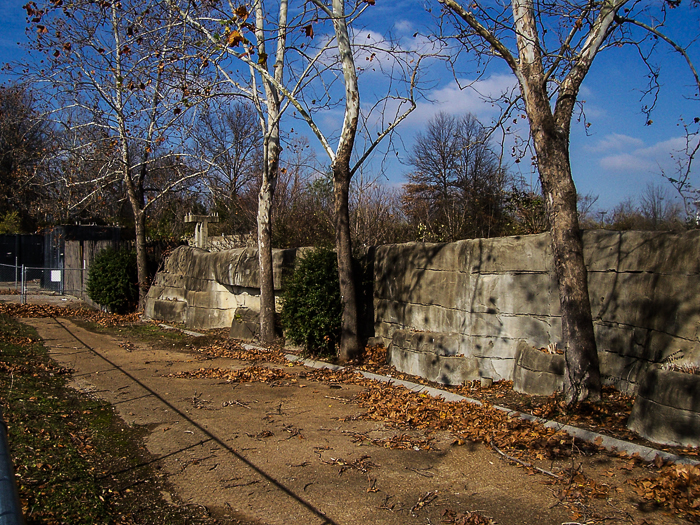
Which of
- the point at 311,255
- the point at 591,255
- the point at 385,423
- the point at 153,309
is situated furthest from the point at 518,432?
the point at 153,309

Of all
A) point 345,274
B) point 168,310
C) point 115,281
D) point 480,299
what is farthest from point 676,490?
point 115,281

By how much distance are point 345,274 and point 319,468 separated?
537cm

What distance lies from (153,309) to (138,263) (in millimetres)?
1602

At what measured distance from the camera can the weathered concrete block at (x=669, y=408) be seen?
Answer: 203 inches

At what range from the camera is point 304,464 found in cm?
555

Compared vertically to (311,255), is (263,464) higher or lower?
lower

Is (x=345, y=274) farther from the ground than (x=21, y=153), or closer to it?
closer to it

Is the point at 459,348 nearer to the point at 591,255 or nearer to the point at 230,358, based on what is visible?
the point at 591,255

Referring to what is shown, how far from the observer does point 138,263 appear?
1831 cm

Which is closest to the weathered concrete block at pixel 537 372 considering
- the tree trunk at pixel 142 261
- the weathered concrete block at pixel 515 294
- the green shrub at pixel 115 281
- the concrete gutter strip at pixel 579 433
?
the weathered concrete block at pixel 515 294

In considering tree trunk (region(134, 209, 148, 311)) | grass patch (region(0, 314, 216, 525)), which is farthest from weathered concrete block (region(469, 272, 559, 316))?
tree trunk (region(134, 209, 148, 311))

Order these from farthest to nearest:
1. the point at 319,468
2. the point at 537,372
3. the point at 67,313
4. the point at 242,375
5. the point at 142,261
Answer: the point at 67,313 < the point at 142,261 < the point at 242,375 < the point at 537,372 < the point at 319,468

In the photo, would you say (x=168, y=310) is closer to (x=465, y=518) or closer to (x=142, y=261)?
(x=142, y=261)

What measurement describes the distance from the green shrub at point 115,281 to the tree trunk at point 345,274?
1051 centimetres
